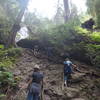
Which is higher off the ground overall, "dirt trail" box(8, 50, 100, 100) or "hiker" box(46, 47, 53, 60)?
"hiker" box(46, 47, 53, 60)

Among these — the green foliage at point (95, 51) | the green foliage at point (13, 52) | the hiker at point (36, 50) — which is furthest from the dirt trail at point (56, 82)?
the hiker at point (36, 50)

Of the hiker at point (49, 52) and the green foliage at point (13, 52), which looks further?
the hiker at point (49, 52)

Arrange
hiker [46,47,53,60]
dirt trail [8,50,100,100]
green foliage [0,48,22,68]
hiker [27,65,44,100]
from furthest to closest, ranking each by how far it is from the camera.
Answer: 1. hiker [46,47,53,60]
2. green foliage [0,48,22,68]
3. dirt trail [8,50,100,100]
4. hiker [27,65,44,100]

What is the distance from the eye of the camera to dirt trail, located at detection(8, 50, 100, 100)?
736cm

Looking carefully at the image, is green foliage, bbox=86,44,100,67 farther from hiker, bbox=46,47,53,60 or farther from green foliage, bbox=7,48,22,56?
green foliage, bbox=7,48,22,56

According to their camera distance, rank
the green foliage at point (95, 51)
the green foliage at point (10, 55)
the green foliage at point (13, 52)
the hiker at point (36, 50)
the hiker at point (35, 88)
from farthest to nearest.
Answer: the hiker at point (36, 50) → the green foliage at point (13, 52) → the green foliage at point (10, 55) → the green foliage at point (95, 51) → the hiker at point (35, 88)

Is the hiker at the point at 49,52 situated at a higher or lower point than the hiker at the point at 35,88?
higher

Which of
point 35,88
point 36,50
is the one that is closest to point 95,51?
point 35,88

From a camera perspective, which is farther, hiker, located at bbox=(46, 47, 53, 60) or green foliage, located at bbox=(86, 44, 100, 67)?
hiker, located at bbox=(46, 47, 53, 60)

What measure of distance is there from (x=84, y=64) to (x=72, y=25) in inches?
133

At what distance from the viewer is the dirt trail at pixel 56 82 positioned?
7355 mm

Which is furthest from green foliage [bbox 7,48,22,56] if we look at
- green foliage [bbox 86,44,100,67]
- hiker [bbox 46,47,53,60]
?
green foliage [bbox 86,44,100,67]

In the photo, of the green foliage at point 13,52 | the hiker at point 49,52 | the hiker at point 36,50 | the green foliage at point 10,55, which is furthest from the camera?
the hiker at point 36,50

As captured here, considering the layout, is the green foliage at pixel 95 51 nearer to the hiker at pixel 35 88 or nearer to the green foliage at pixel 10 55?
the hiker at pixel 35 88
